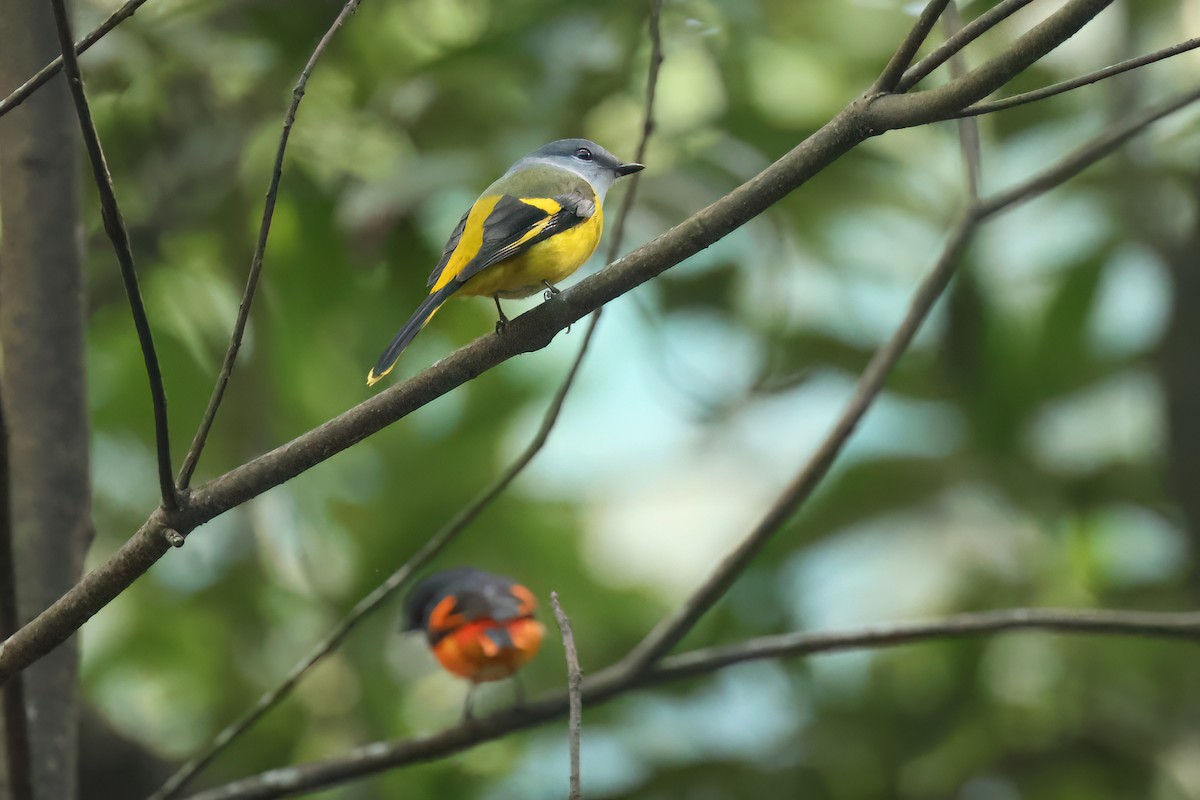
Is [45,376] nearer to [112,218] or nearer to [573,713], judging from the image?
[112,218]

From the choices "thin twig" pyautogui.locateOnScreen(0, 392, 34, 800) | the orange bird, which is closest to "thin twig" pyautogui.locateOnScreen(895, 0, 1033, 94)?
"thin twig" pyautogui.locateOnScreen(0, 392, 34, 800)

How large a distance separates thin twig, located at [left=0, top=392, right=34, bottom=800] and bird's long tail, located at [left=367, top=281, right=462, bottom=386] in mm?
355

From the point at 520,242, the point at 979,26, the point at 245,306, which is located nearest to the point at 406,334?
the point at 520,242

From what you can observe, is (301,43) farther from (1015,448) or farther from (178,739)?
(1015,448)

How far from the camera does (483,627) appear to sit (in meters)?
2.05

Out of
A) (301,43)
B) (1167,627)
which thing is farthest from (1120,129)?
(301,43)

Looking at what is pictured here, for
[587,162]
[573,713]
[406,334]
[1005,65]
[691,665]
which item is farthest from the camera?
[587,162]

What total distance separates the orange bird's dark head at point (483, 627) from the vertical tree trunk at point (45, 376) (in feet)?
2.22

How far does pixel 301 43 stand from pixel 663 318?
0.88 m

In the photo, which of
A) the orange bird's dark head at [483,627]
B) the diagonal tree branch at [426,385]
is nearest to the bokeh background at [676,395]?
the orange bird's dark head at [483,627]

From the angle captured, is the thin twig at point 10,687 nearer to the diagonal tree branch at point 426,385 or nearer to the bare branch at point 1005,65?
the diagonal tree branch at point 426,385

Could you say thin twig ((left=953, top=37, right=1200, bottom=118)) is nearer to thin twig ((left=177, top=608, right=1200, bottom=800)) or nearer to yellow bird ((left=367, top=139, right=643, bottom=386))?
yellow bird ((left=367, top=139, right=643, bottom=386))

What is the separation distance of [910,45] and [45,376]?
3.84 feet

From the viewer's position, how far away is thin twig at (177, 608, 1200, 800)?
1.46 meters
